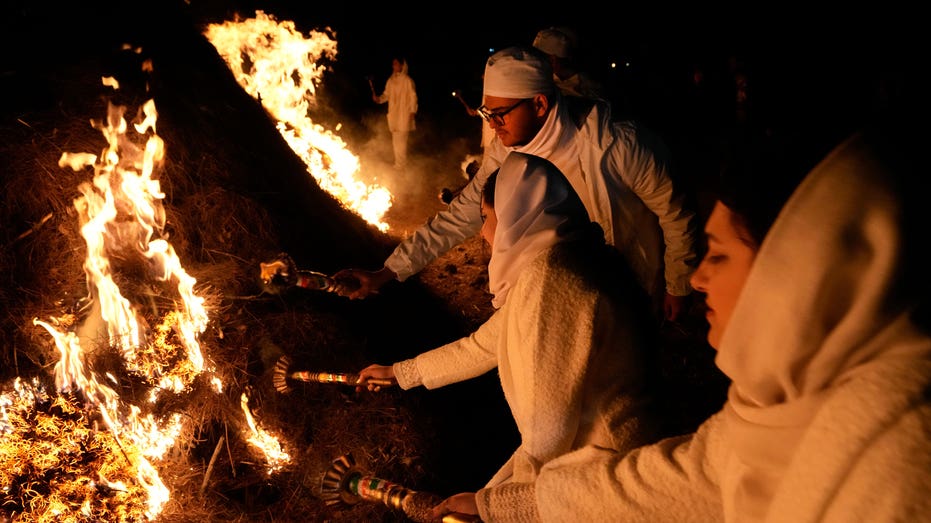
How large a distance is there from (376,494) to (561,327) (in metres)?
1.31

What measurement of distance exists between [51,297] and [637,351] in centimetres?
387

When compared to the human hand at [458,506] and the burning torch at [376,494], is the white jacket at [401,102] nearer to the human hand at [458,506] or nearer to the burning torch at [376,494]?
the burning torch at [376,494]

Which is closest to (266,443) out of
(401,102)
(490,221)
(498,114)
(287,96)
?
(490,221)

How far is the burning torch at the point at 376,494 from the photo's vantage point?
95.6 inches

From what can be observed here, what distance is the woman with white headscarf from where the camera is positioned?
219 centimetres

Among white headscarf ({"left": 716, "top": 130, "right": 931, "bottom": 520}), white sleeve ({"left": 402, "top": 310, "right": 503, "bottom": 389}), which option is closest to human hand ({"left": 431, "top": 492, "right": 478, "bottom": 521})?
white sleeve ({"left": 402, "top": 310, "right": 503, "bottom": 389})

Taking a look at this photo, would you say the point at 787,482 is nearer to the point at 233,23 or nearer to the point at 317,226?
the point at 317,226

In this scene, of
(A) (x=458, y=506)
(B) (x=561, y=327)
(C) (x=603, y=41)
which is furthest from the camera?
(C) (x=603, y=41)

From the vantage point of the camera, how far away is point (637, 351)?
234cm

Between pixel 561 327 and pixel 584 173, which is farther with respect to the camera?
pixel 584 173

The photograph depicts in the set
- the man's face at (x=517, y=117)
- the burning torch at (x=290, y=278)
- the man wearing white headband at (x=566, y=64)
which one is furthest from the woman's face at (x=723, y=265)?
the man wearing white headband at (x=566, y=64)

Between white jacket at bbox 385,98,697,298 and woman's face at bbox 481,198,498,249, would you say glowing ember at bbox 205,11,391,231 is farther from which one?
woman's face at bbox 481,198,498,249

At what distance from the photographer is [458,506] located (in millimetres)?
2320

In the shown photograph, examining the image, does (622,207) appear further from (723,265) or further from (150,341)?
(150,341)
